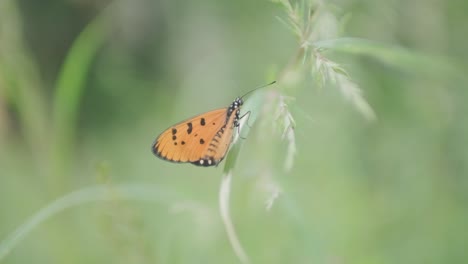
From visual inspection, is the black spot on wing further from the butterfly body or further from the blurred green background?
the blurred green background

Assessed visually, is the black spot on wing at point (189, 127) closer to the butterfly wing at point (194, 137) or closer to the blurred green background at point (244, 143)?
the butterfly wing at point (194, 137)

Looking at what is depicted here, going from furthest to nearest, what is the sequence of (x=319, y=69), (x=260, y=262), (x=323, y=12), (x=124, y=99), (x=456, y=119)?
(x=124, y=99), (x=456, y=119), (x=260, y=262), (x=323, y=12), (x=319, y=69)

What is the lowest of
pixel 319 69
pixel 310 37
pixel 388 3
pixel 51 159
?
pixel 319 69

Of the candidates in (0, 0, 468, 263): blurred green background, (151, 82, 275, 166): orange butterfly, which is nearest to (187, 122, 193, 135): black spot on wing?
(151, 82, 275, 166): orange butterfly

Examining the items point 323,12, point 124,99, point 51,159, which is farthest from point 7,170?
point 323,12

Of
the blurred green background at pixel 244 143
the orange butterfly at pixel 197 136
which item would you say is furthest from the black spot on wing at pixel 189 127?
the blurred green background at pixel 244 143

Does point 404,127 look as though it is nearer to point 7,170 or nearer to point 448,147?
point 448,147
